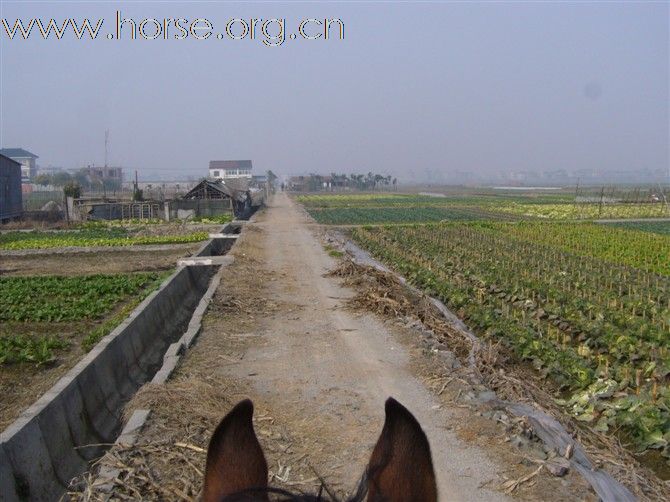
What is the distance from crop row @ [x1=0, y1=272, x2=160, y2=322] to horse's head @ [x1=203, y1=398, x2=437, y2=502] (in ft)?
37.7

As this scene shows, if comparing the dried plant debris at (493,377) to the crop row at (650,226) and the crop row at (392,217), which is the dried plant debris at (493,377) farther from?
the crop row at (392,217)

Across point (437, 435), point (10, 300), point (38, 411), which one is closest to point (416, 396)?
point (437, 435)

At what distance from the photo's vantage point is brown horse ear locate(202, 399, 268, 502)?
150 cm

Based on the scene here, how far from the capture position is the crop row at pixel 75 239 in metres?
24.8

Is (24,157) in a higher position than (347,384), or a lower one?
higher

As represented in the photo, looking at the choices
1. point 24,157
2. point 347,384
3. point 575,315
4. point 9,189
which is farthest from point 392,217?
point 24,157

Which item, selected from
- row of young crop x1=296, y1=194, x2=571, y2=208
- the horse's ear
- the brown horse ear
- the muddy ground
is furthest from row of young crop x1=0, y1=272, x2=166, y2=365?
row of young crop x1=296, y1=194, x2=571, y2=208

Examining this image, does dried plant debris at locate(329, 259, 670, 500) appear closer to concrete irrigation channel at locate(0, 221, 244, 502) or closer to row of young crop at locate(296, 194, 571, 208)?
concrete irrigation channel at locate(0, 221, 244, 502)

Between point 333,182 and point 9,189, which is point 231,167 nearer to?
point 333,182

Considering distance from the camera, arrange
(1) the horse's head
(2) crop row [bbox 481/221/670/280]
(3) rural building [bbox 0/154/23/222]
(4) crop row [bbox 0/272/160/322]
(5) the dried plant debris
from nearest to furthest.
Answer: (1) the horse's head, (5) the dried plant debris, (4) crop row [bbox 0/272/160/322], (2) crop row [bbox 481/221/670/280], (3) rural building [bbox 0/154/23/222]

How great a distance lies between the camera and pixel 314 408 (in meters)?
6.98

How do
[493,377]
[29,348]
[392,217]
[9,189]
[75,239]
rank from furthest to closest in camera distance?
[392,217] → [9,189] → [75,239] → [29,348] → [493,377]

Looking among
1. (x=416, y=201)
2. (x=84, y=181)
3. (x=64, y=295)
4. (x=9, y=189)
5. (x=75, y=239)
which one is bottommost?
(x=64, y=295)

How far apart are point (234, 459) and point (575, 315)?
37.2 feet
